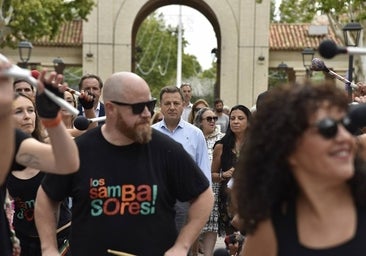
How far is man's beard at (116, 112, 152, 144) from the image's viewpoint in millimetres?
4605

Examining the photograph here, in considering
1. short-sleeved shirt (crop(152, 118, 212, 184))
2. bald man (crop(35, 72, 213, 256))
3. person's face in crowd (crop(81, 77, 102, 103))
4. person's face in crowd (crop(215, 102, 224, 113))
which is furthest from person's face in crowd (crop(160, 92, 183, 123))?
person's face in crowd (crop(215, 102, 224, 113))

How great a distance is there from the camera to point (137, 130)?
4645 millimetres

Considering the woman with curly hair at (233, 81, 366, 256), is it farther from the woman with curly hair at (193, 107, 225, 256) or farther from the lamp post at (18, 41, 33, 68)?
the lamp post at (18, 41, 33, 68)

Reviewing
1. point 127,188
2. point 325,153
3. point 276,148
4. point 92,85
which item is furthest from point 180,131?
point 325,153

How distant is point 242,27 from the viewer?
117ft

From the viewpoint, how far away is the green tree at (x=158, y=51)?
7781 centimetres

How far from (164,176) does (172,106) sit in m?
3.73

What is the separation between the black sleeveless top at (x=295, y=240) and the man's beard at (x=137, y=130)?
61.9 inches

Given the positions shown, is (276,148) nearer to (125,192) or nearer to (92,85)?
(125,192)

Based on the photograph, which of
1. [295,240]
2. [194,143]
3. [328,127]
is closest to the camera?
[328,127]

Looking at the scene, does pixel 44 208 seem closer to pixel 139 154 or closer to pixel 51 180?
pixel 51 180

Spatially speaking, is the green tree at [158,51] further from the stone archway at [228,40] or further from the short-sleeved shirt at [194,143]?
the short-sleeved shirt at [194,143]

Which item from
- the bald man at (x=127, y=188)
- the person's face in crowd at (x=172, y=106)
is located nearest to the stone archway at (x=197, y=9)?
the person's face in crowd at (x=172, y=106)

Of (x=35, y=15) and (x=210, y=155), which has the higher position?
(x=35, y=15)
